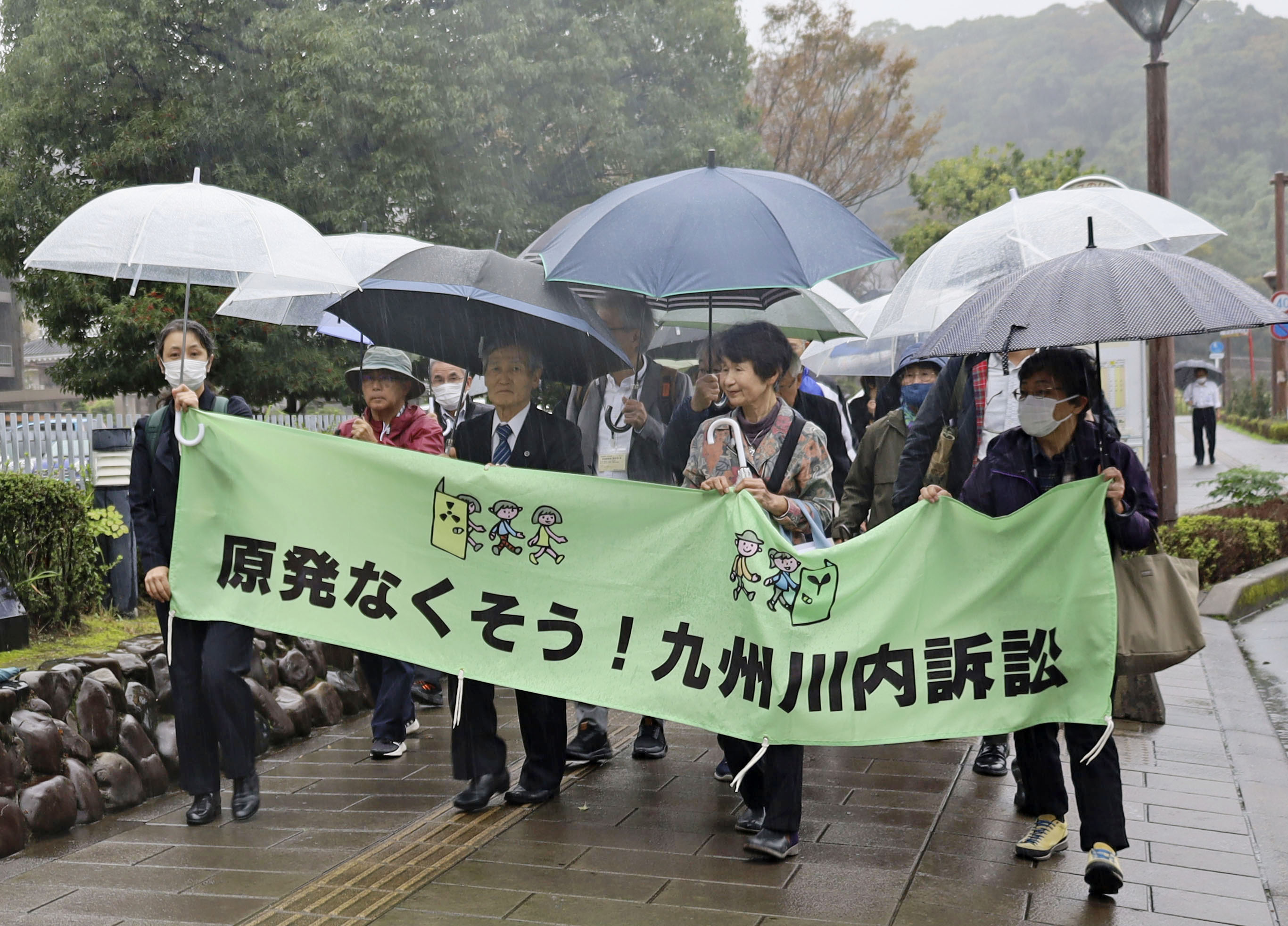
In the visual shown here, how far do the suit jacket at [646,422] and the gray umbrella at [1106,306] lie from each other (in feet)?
6.29

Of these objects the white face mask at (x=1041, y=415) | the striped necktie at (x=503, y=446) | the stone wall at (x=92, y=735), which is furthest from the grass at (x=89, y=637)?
the white face mask at (x=1041, y=415)

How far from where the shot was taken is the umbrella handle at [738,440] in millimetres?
4414

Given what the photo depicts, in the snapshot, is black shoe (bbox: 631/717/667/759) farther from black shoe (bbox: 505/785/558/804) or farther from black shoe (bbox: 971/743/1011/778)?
black shoe (bbox: 971/743/1011/778)

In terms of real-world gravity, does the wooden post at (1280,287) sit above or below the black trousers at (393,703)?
above

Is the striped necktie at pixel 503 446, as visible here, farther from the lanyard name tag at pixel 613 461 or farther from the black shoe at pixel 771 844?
Answer: the black shoe at pixel 771 844

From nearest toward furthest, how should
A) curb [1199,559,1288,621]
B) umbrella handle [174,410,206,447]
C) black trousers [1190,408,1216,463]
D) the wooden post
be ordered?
umbrella handle [174,410,206,447] < curb [1199,559,1288,621] < black trousers [1190,408,1216,463] < the wooden post

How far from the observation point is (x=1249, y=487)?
1227cm

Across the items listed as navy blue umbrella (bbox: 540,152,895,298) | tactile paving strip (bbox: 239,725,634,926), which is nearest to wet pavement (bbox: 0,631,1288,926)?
tactile paving strip (bbox: 239,725,634,926)

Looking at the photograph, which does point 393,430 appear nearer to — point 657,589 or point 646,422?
point 646,422

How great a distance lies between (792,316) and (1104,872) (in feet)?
10.9

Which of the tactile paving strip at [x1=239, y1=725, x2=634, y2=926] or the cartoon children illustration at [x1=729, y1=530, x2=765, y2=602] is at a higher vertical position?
the cartoon children illustration at [x1=729, y1=530, x2=765, y2=602]

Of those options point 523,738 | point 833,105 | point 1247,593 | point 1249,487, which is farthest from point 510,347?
point 833,105

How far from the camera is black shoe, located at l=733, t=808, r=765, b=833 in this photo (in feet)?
15.5

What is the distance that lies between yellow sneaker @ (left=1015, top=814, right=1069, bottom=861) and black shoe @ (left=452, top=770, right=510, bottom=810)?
2054 mm
